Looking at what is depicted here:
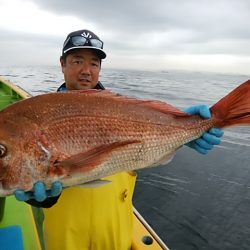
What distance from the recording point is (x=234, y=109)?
2.40 metres

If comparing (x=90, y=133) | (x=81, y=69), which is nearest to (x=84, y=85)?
(x=81, y=69)

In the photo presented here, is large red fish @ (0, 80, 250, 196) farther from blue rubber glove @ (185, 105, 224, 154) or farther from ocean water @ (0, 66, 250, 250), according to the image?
ocean water @ (0, 66, 250, 250)

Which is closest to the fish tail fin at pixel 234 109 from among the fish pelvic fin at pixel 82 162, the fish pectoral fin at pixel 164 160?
the fish pectoral fin at pixel 164 160

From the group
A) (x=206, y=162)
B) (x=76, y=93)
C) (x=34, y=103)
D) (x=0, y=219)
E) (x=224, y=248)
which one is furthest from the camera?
(x=206, y=162)

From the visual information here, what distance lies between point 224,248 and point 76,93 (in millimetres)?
5466

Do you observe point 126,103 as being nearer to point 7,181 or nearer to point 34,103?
point 34,103

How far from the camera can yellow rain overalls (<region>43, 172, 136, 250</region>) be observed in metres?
2.79

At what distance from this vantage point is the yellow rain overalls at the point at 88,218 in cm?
279

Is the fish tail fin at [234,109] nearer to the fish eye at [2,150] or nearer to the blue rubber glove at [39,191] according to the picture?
the blue rubber glove at [39,191]

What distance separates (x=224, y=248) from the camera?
21.2 ft

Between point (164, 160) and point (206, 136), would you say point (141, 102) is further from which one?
point (206, 136)

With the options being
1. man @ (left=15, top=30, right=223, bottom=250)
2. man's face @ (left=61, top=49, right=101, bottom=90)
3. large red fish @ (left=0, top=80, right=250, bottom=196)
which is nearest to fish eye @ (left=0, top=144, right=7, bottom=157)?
large red fish @ (left=0, top=80, right=250, bottom=196)

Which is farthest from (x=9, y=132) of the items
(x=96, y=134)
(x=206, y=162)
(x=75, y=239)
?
(x=206, y=162)

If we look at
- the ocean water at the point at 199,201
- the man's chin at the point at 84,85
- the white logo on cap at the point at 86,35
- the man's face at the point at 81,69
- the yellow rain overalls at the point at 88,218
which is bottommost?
the ocean water at the point at 199,201
